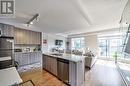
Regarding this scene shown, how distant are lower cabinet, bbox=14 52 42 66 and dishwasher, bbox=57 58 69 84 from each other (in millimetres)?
3204

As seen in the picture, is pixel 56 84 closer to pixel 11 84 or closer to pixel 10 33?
pixel 11 84

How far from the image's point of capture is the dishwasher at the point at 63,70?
10.6 ft

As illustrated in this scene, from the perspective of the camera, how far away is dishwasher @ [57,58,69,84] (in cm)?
322

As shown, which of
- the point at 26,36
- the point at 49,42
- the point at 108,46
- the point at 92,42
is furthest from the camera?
the point at 108,46

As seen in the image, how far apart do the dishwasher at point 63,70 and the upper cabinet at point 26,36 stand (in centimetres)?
356

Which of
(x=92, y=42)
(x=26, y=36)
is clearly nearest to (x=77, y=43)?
(x=92, y=42)

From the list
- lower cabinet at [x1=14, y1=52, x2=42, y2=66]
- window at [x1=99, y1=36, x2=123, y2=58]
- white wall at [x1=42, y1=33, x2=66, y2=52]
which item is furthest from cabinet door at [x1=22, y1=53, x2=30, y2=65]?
window at [x1=99, y1=36, x2=123, y2=58]

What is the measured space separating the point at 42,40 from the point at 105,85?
5756 mm

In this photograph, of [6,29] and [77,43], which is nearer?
[6,29]

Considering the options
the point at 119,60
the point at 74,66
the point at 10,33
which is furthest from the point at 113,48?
the point at 10,33

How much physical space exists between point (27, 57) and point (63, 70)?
12.1ft

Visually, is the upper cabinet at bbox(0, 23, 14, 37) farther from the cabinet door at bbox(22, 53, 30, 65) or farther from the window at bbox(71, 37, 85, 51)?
the window at bbox(71, 37, 85, 51)

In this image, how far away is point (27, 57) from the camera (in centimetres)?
615

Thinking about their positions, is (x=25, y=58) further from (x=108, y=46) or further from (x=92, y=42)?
(x=108, y=46)
